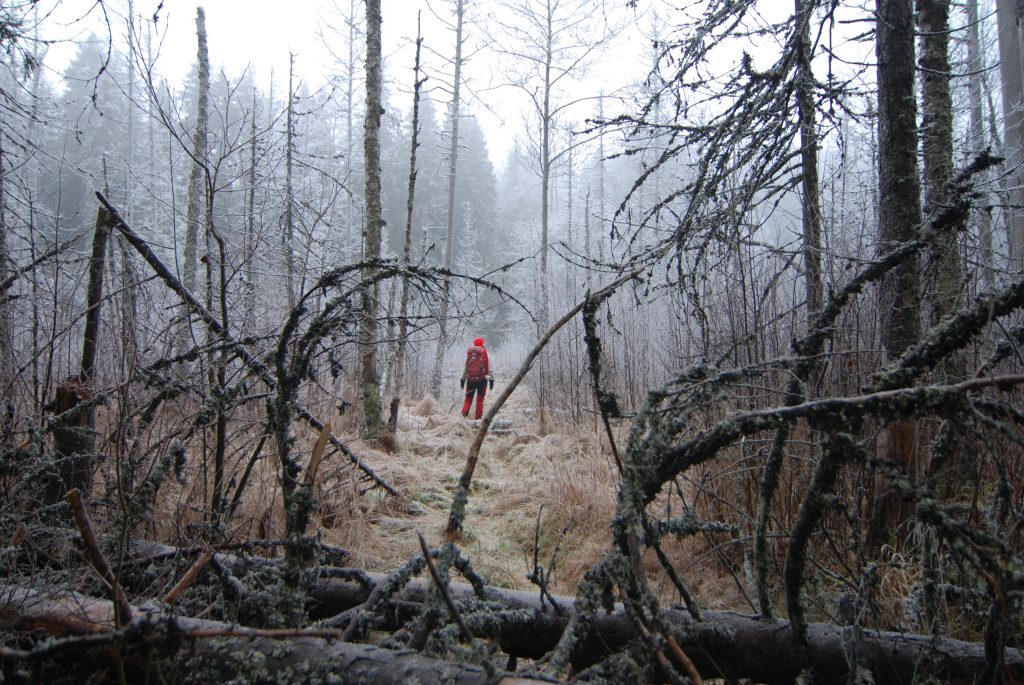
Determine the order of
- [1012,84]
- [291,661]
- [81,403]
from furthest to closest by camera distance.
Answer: [1012,84], [81,403], [291,661]

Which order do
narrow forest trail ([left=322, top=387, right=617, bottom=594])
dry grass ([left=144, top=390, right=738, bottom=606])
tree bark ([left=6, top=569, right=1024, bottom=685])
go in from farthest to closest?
1. narrow forest trail ([left=322, top=387, right=617, bottom=594])
2. dry grass ([left=144, top=390, right=738, bottom=606])
3. tree bark ([left=6, top=569, right=1024, bottom=685])

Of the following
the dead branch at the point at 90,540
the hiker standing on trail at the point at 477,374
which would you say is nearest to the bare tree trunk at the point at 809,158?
the dead branch at the point at 90,540

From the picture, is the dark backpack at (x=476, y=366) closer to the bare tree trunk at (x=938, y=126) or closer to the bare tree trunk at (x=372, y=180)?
the bare tree trunk at (x=372, y=180)

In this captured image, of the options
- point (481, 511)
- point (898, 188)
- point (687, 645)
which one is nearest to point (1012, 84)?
point (898, 188)

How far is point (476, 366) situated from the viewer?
31.3 feet

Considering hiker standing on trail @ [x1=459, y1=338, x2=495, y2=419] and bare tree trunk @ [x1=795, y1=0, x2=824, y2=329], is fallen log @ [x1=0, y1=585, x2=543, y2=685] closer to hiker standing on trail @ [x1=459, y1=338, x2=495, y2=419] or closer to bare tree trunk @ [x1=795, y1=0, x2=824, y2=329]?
bare tree trunk @ [x1=795, y1=0, x2=824, y2=329]

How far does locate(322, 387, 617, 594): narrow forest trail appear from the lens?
3.55m

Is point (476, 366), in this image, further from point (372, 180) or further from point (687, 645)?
point (687, 645)

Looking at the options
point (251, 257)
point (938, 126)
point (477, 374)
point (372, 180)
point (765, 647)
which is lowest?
point (765, 647)

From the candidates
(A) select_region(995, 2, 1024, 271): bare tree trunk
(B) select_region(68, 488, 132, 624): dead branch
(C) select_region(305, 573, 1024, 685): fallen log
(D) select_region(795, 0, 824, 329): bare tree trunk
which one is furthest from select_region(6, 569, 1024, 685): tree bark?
(A) select_region(995, 2, 1024, 271): bare tree trunk

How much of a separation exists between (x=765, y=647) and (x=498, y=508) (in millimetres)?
3389

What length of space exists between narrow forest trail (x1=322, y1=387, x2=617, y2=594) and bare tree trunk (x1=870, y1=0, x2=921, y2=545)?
1.68 metres

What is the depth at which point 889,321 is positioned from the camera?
2.59 m

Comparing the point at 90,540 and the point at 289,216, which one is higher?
the point at 289,216
